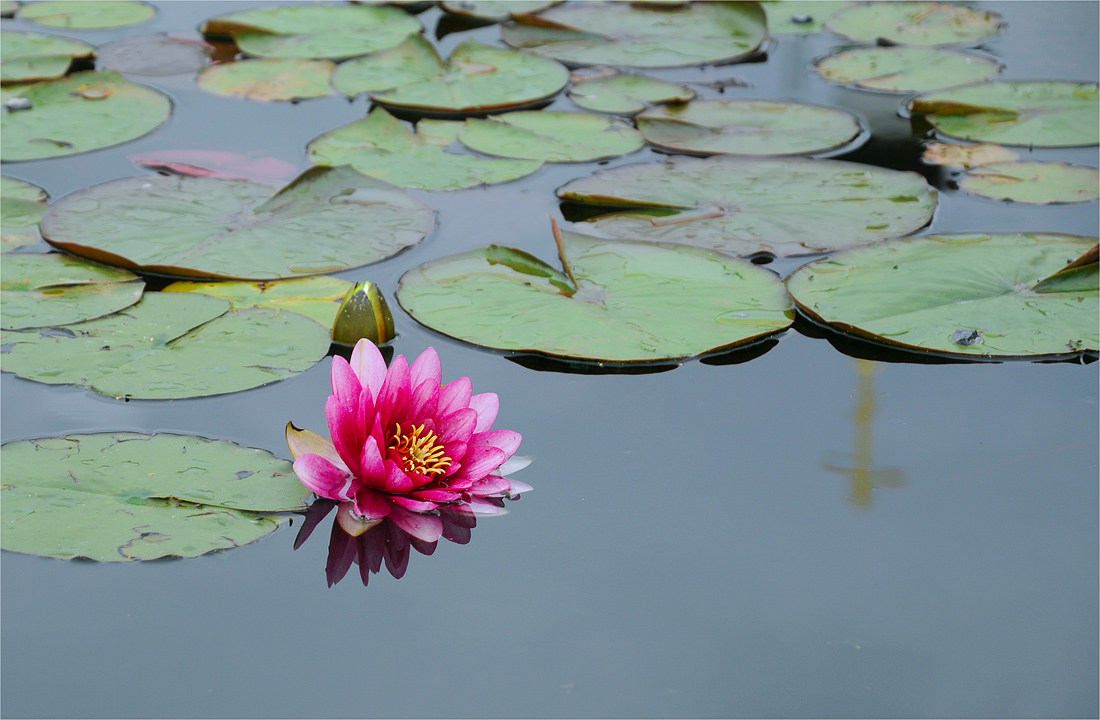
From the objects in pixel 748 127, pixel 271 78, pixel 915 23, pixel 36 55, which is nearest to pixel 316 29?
pixel 271 78

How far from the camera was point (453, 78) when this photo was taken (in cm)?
389

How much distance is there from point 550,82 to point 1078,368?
243cm

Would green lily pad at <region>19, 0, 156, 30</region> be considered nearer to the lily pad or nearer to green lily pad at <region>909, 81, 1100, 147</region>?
the lily pad

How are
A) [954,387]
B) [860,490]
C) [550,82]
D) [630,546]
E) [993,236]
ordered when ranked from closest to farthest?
[630,546] → [860,490] → [954,387] → [993,236] → [550,82]

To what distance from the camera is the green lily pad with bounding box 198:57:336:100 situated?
3.75 meters

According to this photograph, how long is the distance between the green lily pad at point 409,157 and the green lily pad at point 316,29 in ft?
3.08

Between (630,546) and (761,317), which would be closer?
(630,546)

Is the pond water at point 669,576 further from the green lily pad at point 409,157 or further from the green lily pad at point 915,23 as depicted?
the green lily pad at point 915,23

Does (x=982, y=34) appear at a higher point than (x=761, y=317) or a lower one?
higher

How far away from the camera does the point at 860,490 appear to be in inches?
70.2

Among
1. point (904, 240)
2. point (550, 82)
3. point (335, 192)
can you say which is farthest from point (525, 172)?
point (904, 240)

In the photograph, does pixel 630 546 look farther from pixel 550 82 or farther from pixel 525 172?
pixel 550 82

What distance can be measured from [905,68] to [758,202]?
168 cm

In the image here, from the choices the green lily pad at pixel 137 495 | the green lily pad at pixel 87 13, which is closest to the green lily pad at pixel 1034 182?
the green lily pad at pixel 137 495
